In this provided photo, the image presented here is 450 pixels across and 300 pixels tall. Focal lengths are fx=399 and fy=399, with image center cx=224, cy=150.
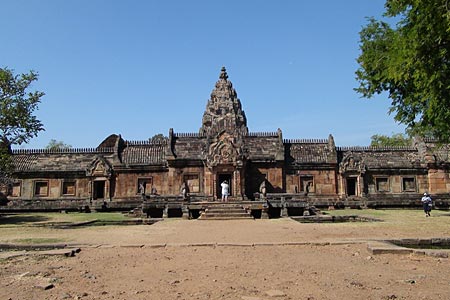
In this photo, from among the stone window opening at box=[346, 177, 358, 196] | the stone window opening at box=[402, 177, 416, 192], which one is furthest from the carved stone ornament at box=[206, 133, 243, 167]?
the stone window opening at box=[402, 177, 416, 192]

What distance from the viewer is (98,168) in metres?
32.5

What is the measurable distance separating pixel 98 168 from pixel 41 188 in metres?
5.22

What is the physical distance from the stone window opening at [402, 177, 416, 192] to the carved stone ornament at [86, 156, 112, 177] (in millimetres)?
23978

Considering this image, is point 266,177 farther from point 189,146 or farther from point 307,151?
point 189,146

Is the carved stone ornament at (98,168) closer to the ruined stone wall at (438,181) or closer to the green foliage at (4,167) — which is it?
the green foliage at (4,167)

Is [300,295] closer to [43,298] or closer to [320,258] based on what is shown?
[320,258]

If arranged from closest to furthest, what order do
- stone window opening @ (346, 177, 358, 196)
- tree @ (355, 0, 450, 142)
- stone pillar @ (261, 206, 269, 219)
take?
tree @ (355, 0, 450, 142), stone pillar @ (261, 206, 269, 219), stone window opening @ (346, 177, 358, 196)

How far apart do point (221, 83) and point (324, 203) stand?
26465 mm

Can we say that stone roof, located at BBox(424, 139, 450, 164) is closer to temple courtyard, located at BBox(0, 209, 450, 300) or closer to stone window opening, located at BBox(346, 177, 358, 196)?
stone window opening, located at BBox(346, 177, 358, 196)

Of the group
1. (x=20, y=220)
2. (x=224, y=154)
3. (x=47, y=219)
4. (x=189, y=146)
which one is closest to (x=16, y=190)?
(x=20, y=220)

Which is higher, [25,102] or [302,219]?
[25,102]

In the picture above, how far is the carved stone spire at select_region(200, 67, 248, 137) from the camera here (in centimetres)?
4831

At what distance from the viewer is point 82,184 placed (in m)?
33.0

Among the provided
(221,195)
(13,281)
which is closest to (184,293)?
(13,281)
